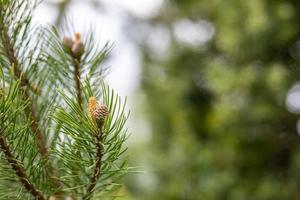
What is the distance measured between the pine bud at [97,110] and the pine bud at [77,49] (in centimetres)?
17

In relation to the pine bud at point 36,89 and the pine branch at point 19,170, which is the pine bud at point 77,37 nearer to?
the pine bud at point 36,89

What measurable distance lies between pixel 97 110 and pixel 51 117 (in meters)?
0.06

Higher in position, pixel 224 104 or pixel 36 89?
pixel 224 104

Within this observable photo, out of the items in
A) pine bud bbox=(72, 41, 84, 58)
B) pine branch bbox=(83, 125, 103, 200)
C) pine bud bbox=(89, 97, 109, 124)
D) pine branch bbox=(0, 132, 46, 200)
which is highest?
pine bud bbox=(72, 41, 84, 58)

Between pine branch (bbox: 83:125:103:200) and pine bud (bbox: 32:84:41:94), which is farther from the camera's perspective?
pine bud (bbox: 32:84:41:94)

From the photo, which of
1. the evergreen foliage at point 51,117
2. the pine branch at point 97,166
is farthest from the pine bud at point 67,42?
the pine branch at point 97,166

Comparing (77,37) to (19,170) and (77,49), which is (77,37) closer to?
(77,49)

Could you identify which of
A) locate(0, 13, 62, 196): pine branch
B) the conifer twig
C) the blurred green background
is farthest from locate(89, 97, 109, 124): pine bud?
the blurred green background

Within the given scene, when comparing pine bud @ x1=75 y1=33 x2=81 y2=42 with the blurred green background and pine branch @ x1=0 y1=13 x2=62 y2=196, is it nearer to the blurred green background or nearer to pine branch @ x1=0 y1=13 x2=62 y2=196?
pine branch @ x1=0 y1=13 x2=62 y2=196

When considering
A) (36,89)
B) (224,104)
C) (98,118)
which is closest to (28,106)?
(36,89)

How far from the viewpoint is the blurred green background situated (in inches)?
71.6

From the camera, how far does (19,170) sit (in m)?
0.53

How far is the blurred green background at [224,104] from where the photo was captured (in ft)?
5.97

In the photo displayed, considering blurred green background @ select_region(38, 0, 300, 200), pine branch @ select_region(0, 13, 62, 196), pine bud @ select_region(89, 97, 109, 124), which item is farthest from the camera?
blurred green background @ select_region(38, 0, 300, 200)
